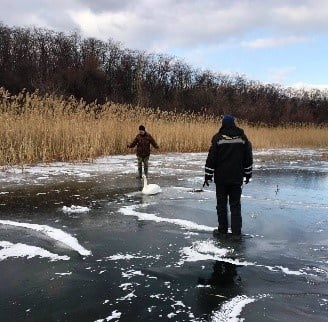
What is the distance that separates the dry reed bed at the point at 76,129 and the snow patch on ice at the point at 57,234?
773 centimetres

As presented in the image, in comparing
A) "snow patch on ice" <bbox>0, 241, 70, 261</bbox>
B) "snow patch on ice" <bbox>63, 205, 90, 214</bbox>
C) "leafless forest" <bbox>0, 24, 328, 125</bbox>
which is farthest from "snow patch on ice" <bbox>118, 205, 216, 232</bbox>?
"leafless forest" <bbox>0, 24, 328, 125</bbox>

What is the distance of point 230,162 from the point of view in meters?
6.42

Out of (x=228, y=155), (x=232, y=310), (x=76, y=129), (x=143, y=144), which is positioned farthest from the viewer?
(x=76, y=129)

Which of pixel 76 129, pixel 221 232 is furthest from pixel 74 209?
pixel 76 129

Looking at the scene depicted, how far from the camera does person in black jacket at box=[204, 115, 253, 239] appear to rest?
21.0 ft

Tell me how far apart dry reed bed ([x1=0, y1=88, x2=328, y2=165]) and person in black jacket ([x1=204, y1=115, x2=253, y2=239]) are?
9500 mm

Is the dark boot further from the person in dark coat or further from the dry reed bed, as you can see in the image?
the dry reed bed

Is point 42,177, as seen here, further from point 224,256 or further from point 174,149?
point 174,149

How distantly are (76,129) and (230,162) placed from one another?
37.8 ft

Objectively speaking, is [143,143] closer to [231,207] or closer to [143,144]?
[143,144]

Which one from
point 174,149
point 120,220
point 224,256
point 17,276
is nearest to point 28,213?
point 120,220

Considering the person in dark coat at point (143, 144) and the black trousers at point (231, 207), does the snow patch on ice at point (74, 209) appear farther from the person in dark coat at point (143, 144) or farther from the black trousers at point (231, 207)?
the person in dark coat at point (143, 144)

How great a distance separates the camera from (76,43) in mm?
60438

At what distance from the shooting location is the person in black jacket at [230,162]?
641cm
